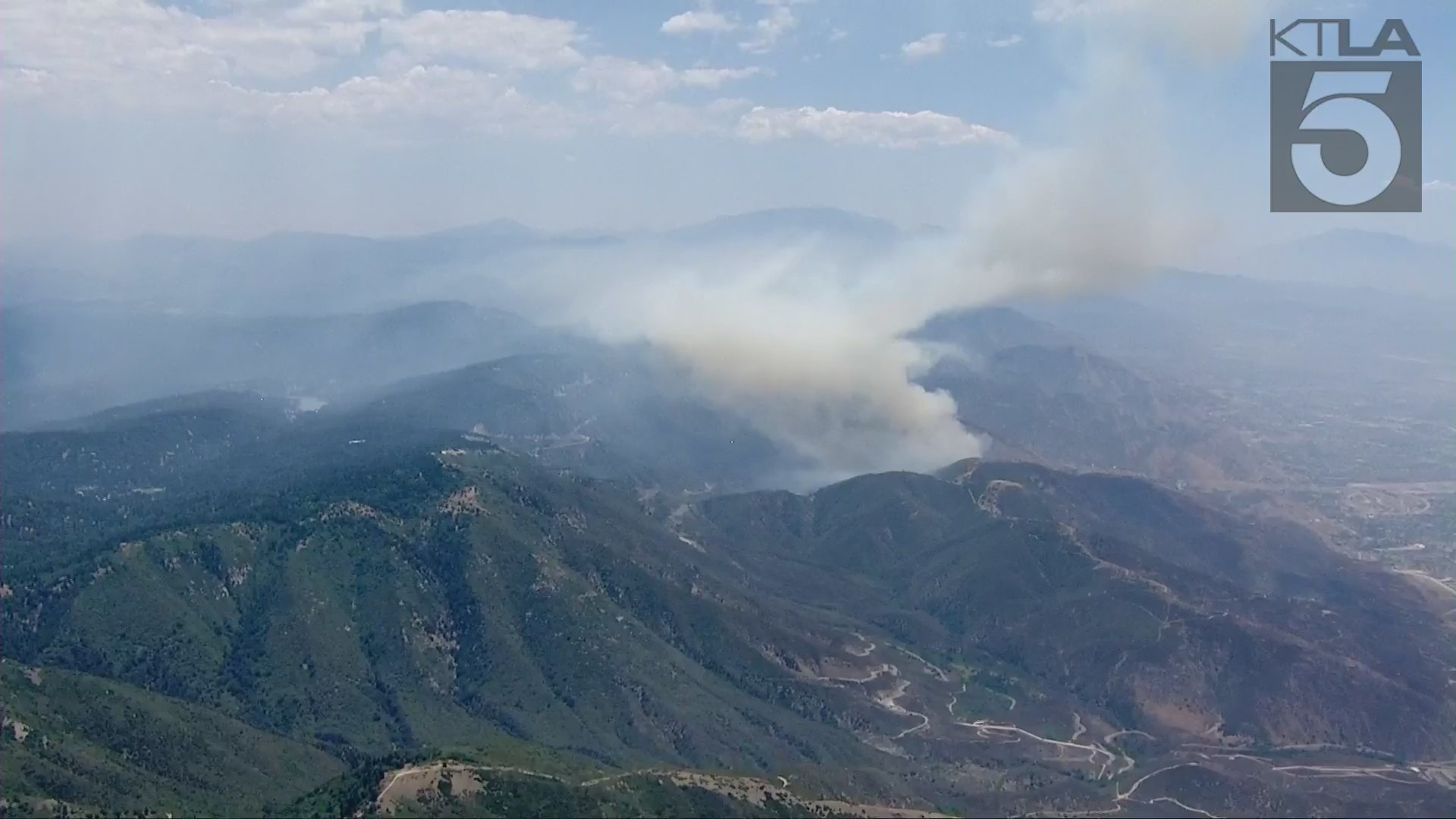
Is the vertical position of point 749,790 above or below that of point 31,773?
below

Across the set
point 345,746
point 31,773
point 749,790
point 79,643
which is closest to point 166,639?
point 79,643

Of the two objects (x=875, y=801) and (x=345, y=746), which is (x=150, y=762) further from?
(x=875, y=801)

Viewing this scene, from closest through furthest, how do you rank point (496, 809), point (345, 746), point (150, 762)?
point (496, 809), point (150, 762), point (345, 746)

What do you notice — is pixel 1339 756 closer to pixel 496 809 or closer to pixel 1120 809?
pixel 1120 809

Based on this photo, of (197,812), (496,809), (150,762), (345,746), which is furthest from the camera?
(345,746)

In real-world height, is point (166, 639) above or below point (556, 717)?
above

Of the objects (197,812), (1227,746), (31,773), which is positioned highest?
(31,773)

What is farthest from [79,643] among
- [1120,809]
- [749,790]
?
[1120,809]

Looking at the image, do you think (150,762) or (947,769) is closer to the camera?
(150,762)

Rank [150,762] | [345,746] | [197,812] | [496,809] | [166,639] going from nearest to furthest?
1. [496,809]
2. [197,812]
3. [150,762]
4. [345,746]
5. [166,639]
